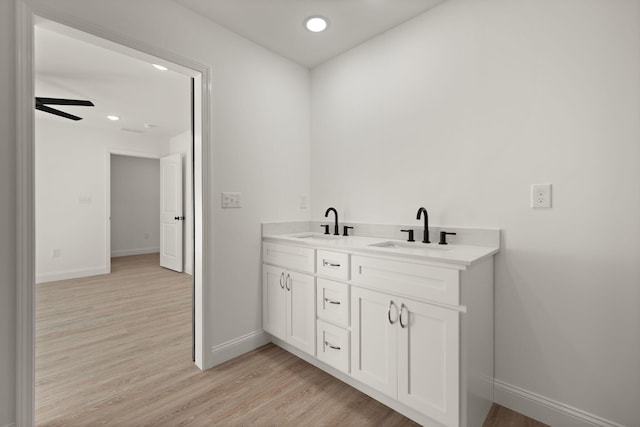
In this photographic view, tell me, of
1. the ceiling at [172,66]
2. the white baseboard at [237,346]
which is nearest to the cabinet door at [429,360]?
the white baseboard at [237,346]

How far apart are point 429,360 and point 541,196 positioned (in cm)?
103

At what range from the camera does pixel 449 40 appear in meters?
1.92

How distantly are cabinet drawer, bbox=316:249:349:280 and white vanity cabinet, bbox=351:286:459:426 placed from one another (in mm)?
133

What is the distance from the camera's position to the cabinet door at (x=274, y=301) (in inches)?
88.7

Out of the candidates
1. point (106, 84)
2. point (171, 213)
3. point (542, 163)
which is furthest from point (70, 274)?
point (542, 163)

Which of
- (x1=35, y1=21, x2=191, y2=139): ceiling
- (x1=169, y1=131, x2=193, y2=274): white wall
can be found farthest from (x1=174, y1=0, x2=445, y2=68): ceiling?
(x1=169, y1=131, x2=193, y2=274): white wall

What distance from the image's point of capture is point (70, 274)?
473cm

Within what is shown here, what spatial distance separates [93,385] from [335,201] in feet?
6.92

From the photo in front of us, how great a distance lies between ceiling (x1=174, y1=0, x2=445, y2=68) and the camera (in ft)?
6.43

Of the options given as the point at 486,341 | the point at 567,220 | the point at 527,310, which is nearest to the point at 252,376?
the point at 486,341

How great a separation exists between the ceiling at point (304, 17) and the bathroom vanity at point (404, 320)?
1.57m

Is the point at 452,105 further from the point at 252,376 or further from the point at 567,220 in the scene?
the point at 252,376

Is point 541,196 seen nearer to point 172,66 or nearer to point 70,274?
point 172,66

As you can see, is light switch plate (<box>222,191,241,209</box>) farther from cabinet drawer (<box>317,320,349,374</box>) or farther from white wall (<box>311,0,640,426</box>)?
white wall (<box>311,0,640,426</box>)
